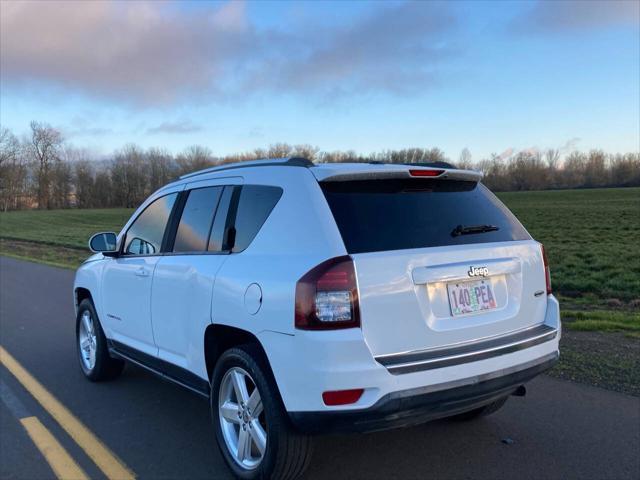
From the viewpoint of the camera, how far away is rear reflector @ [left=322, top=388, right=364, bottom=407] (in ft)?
9.14

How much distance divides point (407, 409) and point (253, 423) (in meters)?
1.01

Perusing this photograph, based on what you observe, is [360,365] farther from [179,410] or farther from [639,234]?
[639,234]

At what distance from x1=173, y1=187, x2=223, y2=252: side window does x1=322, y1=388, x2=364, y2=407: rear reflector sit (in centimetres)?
153

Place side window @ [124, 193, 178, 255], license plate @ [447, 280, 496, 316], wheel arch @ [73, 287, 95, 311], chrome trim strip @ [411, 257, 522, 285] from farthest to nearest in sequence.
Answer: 1. wheel arch @ [73, 287, 95, 311]
2. side window @ [124, 193, 178, 255]
3. license plate @ [447, 280, 496, 316]
4. chrome trim strip @ [411, 257, 522, 285]

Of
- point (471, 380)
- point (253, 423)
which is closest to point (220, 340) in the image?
point (253, 423)

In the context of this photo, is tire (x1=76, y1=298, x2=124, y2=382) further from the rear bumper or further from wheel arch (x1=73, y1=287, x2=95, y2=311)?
the rear bumper

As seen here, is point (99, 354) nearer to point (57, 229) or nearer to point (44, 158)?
point (57, 229)

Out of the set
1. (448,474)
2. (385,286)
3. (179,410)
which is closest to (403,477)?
(448,474)

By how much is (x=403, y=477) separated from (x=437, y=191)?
70.5 inches

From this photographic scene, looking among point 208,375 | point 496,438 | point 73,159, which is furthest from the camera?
point 73,159

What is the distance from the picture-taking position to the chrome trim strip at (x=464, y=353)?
285 centimetres

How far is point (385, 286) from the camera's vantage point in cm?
288

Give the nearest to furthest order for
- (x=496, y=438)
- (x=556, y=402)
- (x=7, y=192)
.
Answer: (x=496, y=438) → (x=556, y=402) → (x=7, y=192)

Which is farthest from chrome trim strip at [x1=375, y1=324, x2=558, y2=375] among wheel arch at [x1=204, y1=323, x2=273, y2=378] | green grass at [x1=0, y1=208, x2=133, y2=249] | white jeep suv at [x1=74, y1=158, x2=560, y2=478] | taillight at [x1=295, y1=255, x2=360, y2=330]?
green grass at [x1=0, y1=208, x2=133, y2=249]
